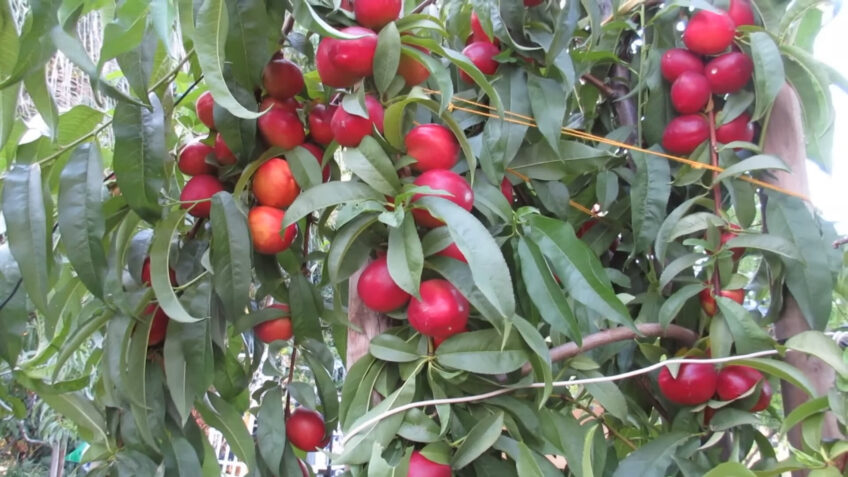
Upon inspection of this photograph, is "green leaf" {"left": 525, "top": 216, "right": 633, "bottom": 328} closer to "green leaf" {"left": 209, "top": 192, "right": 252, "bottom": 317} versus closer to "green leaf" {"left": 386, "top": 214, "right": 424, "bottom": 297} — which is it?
"green leaf" {"left": 386, "top": 214, "right": 424, "bottom": 297}

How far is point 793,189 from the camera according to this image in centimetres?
57

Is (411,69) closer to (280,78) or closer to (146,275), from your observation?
(280,78)

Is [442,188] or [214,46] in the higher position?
[214,46]

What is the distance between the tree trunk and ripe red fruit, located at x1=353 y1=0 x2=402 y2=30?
0.37 meters

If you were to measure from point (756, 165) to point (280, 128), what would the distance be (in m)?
0.39

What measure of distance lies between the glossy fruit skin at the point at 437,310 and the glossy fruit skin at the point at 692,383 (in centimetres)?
21

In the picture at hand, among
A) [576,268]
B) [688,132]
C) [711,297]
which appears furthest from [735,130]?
[576,268]

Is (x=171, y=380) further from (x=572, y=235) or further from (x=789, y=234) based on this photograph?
(x=789, y=234)

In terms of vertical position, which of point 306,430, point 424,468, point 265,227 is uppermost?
point 265,227

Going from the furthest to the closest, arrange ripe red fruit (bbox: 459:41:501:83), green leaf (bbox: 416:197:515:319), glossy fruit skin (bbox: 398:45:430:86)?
ripe red fruit (bbox: 459:41:501:83) < glossy fruit skin (bbox: 398:45:430:86) < green leaf (bbox: 416:197:515:319)

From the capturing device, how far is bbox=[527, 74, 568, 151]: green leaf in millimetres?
545

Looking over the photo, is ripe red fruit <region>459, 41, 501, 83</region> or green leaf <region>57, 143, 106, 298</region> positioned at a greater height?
ripe red fruit <region>459, 41, 501, 83</region>

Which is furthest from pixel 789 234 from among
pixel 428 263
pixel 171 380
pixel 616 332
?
pixel 171 380

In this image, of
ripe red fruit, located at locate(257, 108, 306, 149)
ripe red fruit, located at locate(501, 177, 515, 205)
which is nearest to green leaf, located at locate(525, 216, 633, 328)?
ripe red fruit, located at locate(501, 177, 515, 205)
